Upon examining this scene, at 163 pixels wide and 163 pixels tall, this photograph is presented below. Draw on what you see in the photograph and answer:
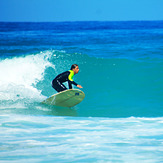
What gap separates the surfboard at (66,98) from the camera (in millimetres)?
9127

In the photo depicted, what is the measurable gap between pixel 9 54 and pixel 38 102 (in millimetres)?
12816

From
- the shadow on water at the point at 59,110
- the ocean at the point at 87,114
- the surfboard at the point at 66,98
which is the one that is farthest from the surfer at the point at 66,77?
the ocean at the point at 87,114

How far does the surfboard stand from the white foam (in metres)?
1.58

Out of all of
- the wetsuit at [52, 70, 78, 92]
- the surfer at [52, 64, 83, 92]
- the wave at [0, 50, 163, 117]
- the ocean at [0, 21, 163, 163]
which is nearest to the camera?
the ocean at [0, 21, 163, 163]

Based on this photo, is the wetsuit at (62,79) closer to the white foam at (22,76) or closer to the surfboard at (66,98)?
the surfboard at (66,98)

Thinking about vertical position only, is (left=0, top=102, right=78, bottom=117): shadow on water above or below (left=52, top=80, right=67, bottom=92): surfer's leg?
below

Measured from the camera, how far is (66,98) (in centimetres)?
938

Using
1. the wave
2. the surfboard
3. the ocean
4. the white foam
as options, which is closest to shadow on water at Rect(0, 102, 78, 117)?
the ocean

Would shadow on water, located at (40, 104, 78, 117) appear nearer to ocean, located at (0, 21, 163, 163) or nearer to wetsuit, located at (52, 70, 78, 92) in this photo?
ocean, located at (0, 21, 163, 163)

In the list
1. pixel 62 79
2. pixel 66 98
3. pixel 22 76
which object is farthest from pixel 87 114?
pixel 22 76

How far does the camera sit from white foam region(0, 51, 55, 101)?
1099cm

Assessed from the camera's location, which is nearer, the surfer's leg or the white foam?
the surfer's leg

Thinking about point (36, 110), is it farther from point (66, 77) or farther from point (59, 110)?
point (66, 77)

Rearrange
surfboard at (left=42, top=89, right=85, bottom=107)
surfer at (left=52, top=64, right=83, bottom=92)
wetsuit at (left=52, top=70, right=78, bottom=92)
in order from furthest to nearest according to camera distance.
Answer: surfboard at (left=42, top=89, right=85, bottom=107) < wetsuit at (left=52, top=70, right=78, bottom=92) < surfer at (left=52, top=64, right=83, bottom=92)
